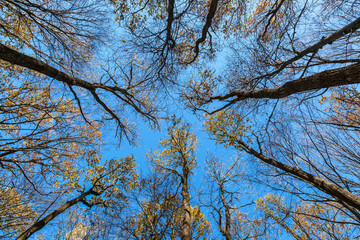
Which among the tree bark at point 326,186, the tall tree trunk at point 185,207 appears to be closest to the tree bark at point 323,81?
the tree bark at point 326,186

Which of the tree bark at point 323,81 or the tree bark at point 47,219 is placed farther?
the tree bark at point 47,219

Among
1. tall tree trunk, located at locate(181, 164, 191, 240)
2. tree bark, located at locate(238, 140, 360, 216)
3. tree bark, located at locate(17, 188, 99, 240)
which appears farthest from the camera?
tall tree trunk, located at locate(181, 164, 191, 240)

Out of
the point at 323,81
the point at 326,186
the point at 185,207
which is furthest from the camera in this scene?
the point at 185,207

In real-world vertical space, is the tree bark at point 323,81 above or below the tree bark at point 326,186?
above

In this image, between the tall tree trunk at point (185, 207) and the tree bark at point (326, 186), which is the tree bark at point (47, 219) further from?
the tree bark at point (326, 186)

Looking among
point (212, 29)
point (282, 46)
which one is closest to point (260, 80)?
point (282, 46)

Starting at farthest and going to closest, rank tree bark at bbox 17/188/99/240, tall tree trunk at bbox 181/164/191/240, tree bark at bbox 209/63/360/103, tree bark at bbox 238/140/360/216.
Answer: tall tree trunk at bbox 181/164/191/240
tree bark at bbox 17/188/99/240
tree bark at bbox 238/140/360/216
tree bark at bbox 209/63/360/103

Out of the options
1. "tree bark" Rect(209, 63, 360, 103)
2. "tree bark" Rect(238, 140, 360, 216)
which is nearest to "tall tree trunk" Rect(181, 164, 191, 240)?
"tree bark" Rect(238, 140, 360, 216)

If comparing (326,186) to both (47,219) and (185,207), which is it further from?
(47,219)

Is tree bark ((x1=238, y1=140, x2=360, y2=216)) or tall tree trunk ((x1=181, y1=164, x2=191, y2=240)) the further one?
tall tree trunk ((x1=181, y1=164, x2=191, y2=240))

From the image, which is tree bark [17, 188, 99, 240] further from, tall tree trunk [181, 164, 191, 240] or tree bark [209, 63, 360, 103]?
tree bark [209, 63, 360, 103]

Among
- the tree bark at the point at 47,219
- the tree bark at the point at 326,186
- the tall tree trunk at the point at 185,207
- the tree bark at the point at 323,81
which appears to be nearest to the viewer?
the tree bark at the point at 323,81

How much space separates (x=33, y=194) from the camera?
3.99 metres

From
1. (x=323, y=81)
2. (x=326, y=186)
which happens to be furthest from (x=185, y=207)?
(x=323, y=81)
